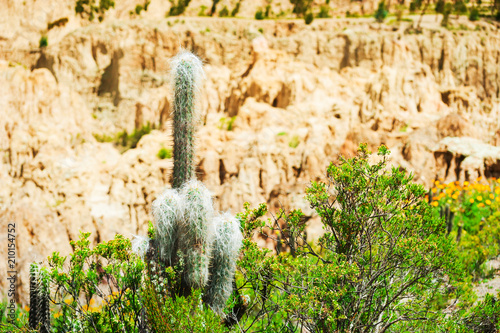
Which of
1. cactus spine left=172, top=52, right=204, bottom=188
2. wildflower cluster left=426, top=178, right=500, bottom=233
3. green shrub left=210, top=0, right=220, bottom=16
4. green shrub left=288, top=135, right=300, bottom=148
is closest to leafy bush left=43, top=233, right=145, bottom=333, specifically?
cactus spine left=172, top=52, right=204, bottom=188

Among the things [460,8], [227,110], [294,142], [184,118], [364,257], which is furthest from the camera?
[460,8]

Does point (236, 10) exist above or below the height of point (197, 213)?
above

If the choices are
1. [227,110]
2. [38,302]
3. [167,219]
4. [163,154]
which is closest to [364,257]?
[167,219]

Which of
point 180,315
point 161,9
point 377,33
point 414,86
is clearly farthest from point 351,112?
point 161,9

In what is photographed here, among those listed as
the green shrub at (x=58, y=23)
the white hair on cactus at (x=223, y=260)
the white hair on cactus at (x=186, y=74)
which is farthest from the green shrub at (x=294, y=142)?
the green shrub at (x=58, y=23)

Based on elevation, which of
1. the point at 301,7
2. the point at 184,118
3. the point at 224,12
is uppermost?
the point at 301,7

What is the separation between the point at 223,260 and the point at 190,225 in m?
0.78

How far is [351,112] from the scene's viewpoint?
17547 mm

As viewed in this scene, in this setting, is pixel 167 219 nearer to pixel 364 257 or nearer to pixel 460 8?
pixel 364 257

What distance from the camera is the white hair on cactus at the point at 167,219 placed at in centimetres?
584

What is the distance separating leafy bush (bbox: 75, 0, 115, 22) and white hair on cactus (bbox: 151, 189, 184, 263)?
2507 cm

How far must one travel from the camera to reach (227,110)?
20.3 meters

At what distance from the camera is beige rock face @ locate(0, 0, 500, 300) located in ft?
47.4

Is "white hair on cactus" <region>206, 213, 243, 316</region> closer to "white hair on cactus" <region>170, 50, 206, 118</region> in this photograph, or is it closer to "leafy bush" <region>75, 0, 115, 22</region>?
"white hair on cactus" <region>170, 50, 206, 118</region>
